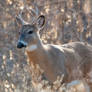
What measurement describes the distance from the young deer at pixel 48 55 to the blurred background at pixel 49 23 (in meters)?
1.32

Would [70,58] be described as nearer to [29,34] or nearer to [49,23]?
[29,34]

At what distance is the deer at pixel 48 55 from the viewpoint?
684cm

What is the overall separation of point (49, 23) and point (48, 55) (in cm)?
275

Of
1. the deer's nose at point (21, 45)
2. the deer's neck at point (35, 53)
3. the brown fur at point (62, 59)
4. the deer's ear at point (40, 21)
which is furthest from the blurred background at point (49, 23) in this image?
the deer's nose at point (21, 45)

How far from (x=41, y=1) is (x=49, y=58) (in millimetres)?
2980

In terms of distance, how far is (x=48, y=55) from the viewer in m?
6.99

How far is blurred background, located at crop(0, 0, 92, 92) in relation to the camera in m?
9.10

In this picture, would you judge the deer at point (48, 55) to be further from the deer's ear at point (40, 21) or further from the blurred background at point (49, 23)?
the blurred background at point (49, 23)

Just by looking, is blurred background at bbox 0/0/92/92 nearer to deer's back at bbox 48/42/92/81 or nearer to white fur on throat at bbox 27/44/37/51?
deer's back at bbox 48/42/92/81

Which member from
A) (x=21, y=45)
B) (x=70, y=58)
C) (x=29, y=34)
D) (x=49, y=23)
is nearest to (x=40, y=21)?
(x=29, y=34)

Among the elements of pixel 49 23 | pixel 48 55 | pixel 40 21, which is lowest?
pixel 48 55

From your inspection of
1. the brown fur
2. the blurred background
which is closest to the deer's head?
the brown fur

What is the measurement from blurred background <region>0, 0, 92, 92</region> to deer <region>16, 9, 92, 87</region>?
132cm

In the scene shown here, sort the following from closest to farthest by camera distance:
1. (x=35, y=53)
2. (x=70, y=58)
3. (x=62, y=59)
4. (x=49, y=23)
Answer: (x=35, y=53), (x=62, y=59), (x=70, y=58), (x=49, y=23)
